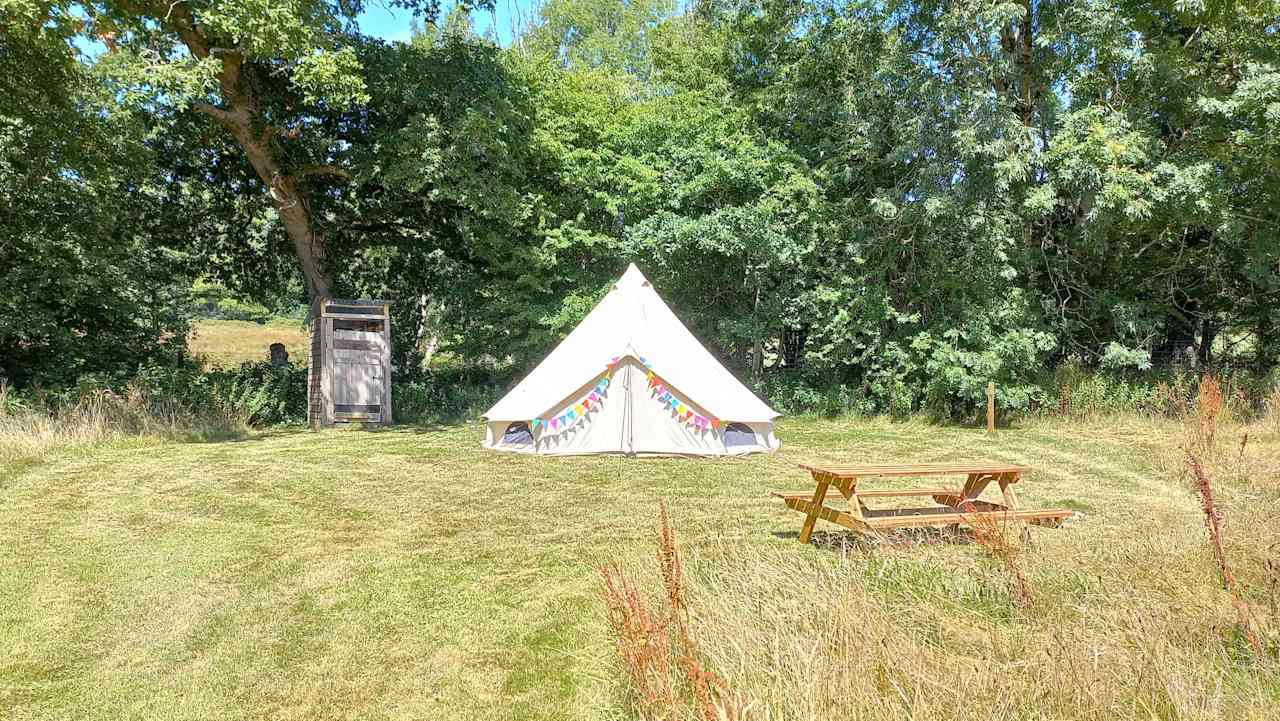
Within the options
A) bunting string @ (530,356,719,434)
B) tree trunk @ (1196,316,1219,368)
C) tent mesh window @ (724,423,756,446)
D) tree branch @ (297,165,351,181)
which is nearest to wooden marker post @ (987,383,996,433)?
tent mesh window @ (724,423,756,446)

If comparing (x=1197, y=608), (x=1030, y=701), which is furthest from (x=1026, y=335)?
(x=1030, y=701)

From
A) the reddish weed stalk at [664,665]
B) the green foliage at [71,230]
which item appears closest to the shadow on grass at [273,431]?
the green foliage at [71,230]

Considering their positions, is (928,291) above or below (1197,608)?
above

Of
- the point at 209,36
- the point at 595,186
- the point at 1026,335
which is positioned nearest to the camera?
the point at 209,36

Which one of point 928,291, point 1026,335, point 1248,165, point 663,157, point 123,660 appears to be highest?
point 663,157

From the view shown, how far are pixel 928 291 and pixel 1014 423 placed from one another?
227 cm

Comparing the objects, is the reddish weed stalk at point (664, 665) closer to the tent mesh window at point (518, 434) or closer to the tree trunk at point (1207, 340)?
the tent mesh window at point (518, 434)

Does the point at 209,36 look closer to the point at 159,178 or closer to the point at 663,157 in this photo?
the point at 159,178

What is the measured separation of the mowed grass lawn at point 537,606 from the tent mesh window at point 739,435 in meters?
2.31

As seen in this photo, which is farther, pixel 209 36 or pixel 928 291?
pixel 928 291

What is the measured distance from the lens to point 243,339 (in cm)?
2725

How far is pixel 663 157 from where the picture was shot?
516 inches

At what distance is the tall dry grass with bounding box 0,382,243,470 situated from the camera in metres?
7.71

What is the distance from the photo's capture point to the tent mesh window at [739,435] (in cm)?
884
